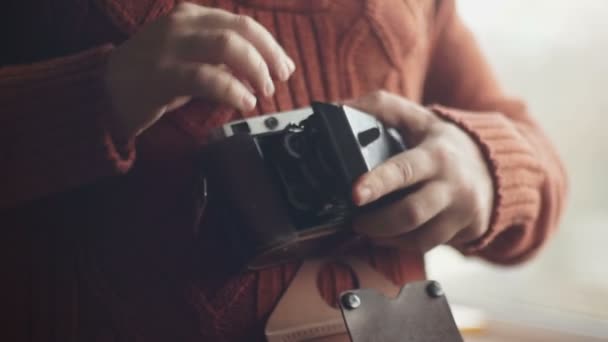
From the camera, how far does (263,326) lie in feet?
1.47

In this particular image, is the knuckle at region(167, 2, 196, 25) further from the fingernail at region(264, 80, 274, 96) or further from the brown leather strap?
the brown leather strap

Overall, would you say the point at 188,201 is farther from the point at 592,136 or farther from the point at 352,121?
the point at 592,136

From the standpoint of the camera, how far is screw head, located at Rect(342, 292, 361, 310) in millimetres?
401

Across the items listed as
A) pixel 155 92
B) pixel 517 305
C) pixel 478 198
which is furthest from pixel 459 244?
pixel 517 305

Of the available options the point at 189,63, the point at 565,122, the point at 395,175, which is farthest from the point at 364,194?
the point at 565,122

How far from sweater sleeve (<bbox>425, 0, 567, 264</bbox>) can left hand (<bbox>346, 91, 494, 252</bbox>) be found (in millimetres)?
14

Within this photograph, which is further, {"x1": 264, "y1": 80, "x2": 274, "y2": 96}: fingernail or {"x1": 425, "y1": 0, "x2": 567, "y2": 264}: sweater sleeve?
{"x1": 425, "y1": 0, "x2": 567, "y2": 264}: sweater sleeve

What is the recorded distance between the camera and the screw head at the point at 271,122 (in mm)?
441

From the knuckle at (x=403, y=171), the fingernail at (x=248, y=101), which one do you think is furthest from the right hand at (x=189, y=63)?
the knuckle at (x=403, y=171)

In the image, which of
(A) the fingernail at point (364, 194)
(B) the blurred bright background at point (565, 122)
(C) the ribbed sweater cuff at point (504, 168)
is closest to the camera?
(A) the fingernail at point (364, 194)

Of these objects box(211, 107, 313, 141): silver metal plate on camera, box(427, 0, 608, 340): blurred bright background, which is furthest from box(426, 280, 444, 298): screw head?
box(427, 0, 608, 340): blurred bright background

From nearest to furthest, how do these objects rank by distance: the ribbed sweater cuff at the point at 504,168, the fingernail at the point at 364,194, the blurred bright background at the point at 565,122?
the fingernail at the point at 364,194 → the ribbed sweater cuff at the point at 504,168 → the blurred bright background at the point at 565,122

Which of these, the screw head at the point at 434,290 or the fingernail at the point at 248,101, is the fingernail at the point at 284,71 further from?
the screw head at the point at 434,290

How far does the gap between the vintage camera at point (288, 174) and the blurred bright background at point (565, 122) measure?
1.56ft
